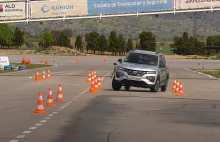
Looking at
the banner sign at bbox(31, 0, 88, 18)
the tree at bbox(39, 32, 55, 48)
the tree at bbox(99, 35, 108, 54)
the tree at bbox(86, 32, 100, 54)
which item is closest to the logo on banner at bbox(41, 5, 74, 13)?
the banner sign at bbox(31, 0, 88, 18)

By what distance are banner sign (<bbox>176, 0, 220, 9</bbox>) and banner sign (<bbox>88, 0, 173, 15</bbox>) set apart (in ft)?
2.37

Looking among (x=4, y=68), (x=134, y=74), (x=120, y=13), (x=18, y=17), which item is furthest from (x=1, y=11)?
(x=134, y=74)

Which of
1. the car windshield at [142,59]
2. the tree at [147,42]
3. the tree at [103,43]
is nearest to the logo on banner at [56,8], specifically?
the car windshield at [142,59]

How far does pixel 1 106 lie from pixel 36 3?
119 ft

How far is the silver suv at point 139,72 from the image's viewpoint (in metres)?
28.5

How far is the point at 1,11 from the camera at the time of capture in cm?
5662

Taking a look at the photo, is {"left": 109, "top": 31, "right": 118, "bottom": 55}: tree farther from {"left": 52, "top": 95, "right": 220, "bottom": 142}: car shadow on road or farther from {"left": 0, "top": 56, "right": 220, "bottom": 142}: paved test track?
{"left": 0, "top": 56, "right": 220, "bottom": 142}: paved test track

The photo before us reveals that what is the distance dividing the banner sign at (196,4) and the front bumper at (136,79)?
2319 centimetres

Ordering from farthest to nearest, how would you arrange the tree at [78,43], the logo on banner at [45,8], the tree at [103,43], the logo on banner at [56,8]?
the tree at [78,43], the tree at [103,43], the logo on banner at [45,8], the logo on banner at [56,8]

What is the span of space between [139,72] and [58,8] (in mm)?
27533

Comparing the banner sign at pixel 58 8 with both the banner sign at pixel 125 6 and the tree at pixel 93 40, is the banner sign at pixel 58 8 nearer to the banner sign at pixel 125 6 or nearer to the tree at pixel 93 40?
the banner sign at pixel 125 6

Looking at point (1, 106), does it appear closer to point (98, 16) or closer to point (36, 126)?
point (36, 126)

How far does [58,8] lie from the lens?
55000 millimetres

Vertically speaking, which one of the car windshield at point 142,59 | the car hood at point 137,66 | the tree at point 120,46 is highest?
the car windshield at point 142,59
